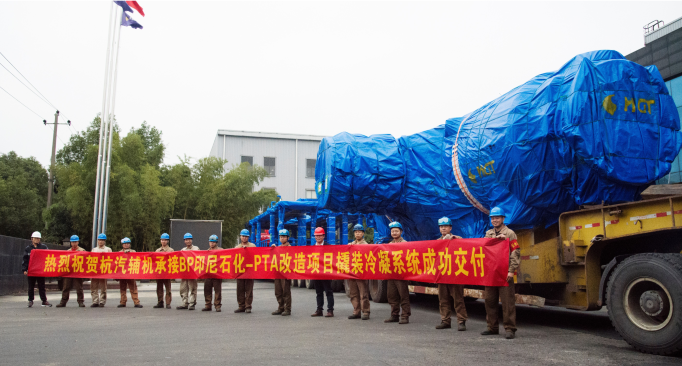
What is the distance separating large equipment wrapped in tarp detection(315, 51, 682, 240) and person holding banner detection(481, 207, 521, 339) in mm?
620

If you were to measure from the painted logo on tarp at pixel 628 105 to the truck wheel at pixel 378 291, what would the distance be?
6.88 m

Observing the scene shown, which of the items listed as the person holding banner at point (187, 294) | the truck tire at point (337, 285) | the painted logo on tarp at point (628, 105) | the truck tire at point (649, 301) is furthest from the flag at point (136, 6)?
the truck tire at point (649, 301)

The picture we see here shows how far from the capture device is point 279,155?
4844 cm

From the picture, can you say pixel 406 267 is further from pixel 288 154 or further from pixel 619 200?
pixel 288 154

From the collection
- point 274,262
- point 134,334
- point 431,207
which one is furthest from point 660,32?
point 134,334

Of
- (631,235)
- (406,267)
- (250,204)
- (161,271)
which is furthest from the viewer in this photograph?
(250,204)

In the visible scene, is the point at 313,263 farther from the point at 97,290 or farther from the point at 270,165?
the point at 270,165

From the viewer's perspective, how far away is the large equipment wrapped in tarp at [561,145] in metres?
7.02

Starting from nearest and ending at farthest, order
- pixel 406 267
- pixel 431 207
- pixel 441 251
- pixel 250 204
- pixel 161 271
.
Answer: pixel 441 251 < pixel 406 267 < pixel 431 207 < pixel 161 271 < pixel 250 204

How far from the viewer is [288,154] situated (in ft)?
160

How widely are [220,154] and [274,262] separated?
36674 mm

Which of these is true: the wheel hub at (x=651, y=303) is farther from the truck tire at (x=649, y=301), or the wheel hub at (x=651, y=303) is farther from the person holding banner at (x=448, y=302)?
the person holding banner at (x=448, y=302)

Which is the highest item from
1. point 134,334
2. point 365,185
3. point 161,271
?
point 365,185

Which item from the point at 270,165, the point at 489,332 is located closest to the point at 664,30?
the point at 489,332
